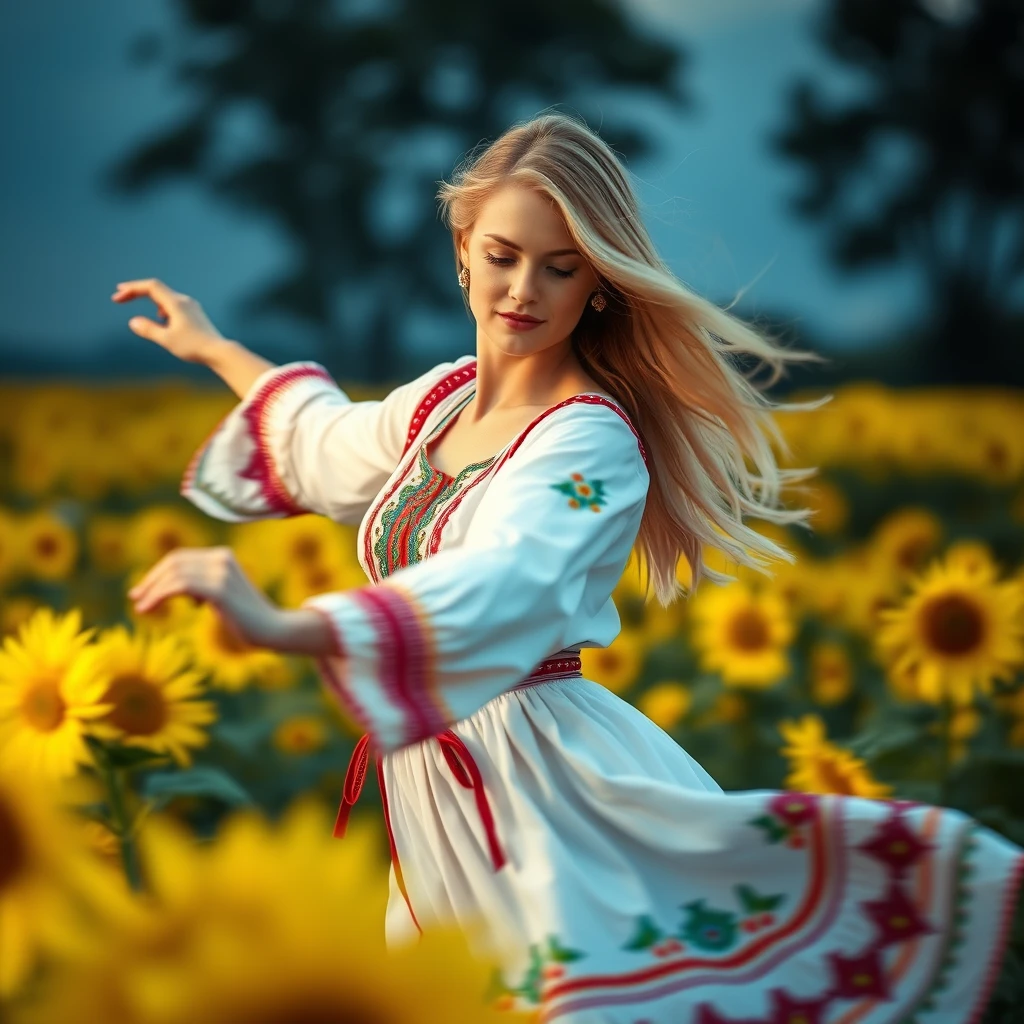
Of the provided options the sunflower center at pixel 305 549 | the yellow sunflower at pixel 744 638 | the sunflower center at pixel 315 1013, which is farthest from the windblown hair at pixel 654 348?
the sunflower center at pixel 305 549

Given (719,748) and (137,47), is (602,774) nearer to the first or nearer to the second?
(719,748)

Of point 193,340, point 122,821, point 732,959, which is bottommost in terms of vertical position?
point 732,959

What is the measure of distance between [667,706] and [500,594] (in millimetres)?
1866

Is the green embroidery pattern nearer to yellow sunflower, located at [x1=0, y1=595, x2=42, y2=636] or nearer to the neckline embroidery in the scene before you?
the neckline embroidery

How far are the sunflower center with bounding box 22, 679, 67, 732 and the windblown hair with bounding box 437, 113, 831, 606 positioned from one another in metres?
0.82

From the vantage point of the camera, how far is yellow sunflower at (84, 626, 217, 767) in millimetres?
1965

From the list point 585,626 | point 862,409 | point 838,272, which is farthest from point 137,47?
point 585,626

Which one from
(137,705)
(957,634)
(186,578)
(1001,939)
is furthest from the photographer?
(957,634)

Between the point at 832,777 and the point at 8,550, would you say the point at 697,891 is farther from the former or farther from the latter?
the point at 8,550

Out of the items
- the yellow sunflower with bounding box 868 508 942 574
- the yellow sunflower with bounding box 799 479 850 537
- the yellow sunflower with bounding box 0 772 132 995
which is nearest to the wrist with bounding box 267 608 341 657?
the yellow sunflower with bounding box 0 772 132 995

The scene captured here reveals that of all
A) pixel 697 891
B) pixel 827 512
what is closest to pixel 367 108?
pixel 827 512

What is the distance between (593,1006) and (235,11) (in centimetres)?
835

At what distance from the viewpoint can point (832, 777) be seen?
255cm

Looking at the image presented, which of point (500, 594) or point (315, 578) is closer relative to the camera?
point (500, 594)
